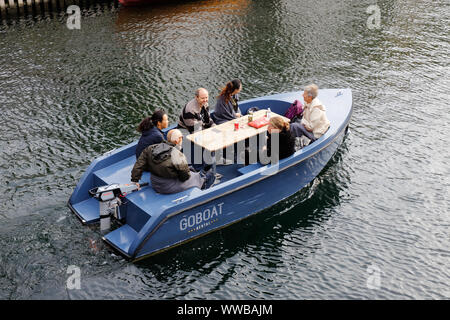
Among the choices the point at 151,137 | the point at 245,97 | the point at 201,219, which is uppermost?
the point at 151,137

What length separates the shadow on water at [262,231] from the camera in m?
9.55

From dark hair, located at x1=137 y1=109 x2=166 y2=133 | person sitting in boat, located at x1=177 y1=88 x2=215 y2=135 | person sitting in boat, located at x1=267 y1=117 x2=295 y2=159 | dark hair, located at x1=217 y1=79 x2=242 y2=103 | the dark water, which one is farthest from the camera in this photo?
dark hair, located at x1=217 y1=79 x2=242 y2=103

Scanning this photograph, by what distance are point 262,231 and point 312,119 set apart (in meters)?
2.91

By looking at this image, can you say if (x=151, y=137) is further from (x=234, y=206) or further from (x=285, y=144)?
(x=285, y=144)

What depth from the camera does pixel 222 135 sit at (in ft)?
35.7

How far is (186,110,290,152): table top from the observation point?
1050cm

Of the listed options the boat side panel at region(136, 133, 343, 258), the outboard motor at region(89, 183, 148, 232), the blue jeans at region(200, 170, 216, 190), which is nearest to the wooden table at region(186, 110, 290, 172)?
the blue jeans at region(200, 170, 216, 190)

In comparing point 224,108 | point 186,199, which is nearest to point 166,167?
point 186,199

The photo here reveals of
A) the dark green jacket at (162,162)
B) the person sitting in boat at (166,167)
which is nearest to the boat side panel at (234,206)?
the person sitting in boat at (166,167)

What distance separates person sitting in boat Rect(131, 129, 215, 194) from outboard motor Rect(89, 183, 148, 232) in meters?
0.25

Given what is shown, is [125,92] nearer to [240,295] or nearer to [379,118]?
[379,118]

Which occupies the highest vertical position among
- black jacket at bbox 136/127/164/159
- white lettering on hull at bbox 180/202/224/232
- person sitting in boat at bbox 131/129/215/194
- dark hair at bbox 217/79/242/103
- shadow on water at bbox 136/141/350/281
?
dark hair at bbox 217/79/242/103

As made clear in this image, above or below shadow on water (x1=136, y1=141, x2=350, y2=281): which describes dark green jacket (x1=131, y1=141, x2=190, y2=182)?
above

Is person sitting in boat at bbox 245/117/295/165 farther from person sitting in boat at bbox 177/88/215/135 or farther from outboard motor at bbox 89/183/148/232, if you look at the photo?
outboard motor at bbox 89/183/148/232
